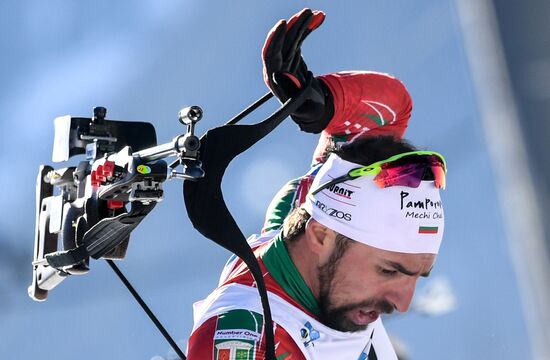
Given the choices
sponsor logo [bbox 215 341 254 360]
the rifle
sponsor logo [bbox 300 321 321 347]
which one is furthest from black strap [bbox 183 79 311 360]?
sponsor logo [bbox 300 321 321 347]

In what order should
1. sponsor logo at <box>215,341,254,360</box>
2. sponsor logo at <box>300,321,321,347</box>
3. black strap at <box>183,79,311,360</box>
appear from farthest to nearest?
sponsor logo at <box>300,321,321,347</box>, sponsor logo at <box>215,341,254,360</box>, black strap at <box>183,79,311,360</box>

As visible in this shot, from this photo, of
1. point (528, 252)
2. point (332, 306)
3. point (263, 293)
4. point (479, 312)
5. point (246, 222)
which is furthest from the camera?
point (246, 222)

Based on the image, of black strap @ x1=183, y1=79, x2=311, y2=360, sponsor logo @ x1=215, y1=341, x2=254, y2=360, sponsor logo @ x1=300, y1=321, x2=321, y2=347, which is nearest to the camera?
black strap @ x1=183, y1=79, x2=311, y2=360

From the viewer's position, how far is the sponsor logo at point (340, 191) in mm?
1545

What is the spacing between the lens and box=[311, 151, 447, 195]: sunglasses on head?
5.03ft

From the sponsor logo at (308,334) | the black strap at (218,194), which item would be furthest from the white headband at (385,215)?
the black strap at (218,194)

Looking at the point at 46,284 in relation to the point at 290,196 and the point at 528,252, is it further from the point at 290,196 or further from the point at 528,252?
the point at 528,252

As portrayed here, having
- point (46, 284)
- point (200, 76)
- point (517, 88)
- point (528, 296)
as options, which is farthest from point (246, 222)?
point (517, 88)

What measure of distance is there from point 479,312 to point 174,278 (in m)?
0.70

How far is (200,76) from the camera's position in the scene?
95.7 inches

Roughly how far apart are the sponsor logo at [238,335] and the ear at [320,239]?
0.66 ft

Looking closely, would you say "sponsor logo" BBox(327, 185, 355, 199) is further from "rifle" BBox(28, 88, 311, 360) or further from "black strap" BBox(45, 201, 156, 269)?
"black strap" BBox(45, 201, 156, 269)

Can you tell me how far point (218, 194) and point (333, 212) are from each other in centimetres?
32

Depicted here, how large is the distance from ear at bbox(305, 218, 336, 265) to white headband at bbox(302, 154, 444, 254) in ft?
0.05
